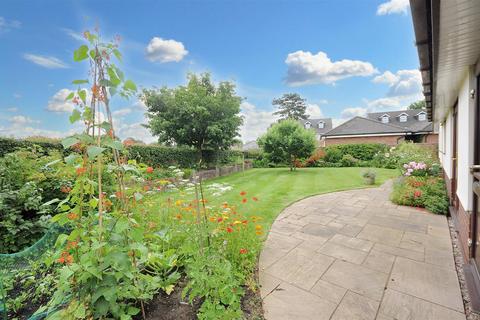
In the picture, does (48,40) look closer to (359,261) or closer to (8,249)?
(8,249)

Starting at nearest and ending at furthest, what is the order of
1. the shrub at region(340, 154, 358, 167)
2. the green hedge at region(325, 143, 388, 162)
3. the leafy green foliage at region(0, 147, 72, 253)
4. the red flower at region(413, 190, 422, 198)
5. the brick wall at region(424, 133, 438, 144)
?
the leafy green foliage at region(0, 147, 72, 253) < the red flower at region(413, 190, 422, 198) < the shrub at region(340, 154, 358, 167) < the green hedge at region(325, 143, 388, 162) < the brick wall at region(424, 133, 438, 144)

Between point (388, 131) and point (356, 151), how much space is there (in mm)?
6455

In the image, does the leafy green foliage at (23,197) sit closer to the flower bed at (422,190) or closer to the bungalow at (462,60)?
the bungalow at (462,60)

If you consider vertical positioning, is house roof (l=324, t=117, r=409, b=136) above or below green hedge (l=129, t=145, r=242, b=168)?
above

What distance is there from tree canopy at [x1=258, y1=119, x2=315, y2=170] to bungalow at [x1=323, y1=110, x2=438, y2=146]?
1093 cm

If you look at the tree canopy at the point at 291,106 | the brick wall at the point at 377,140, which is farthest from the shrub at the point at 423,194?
the tree canopy at the point at 291,106

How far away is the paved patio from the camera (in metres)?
1.88

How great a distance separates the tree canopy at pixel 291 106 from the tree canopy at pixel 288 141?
2658 cm

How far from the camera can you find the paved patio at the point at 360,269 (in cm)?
188

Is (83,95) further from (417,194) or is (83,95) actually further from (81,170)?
(417,194)

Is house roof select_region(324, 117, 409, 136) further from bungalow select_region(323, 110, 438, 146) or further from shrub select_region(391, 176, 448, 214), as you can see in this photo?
shrub select_region(391, 176, 448, 214)

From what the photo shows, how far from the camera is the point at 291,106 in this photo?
38.7 meters

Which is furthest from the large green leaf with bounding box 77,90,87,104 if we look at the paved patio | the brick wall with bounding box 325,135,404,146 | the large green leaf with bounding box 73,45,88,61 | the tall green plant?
the brick wall with bounding box 325,135,404,146

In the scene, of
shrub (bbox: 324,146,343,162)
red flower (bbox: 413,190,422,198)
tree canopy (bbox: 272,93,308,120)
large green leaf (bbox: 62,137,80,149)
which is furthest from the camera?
tree canopy (bbox: 272,93,308,120)
